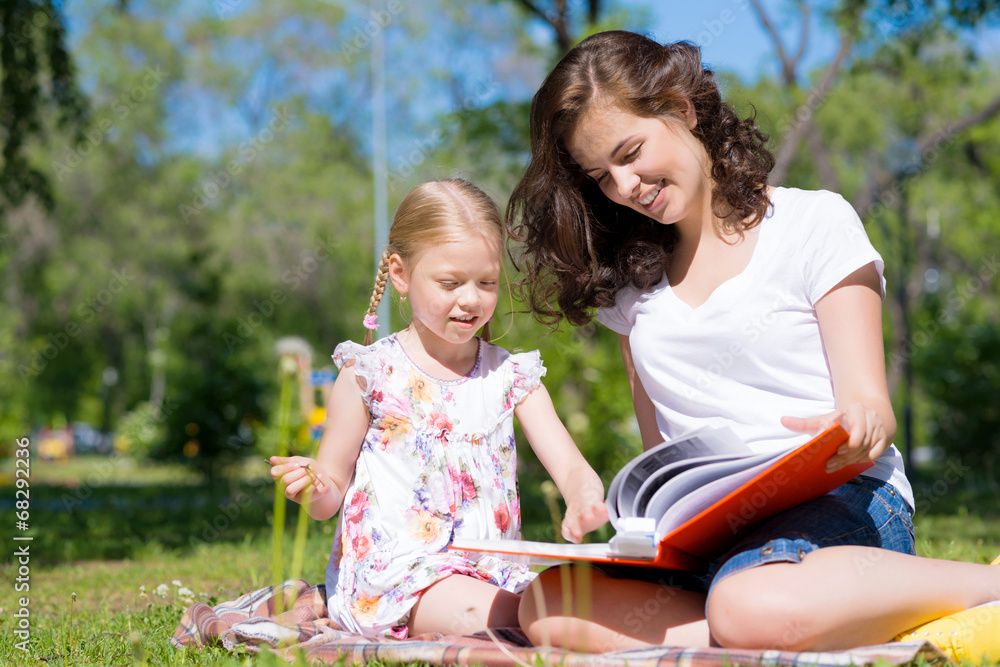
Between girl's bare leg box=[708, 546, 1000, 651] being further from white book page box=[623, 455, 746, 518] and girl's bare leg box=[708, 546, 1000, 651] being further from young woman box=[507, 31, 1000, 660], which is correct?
white book page box=[623, 455, 746, 518]

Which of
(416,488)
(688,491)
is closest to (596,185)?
(416,488)

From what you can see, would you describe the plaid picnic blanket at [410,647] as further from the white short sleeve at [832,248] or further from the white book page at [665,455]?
the white short sleeve at [832,248]

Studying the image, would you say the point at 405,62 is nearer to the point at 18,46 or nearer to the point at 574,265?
the point at 18,46

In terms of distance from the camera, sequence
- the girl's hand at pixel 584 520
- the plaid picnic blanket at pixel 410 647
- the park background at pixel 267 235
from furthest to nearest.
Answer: the park background at pixel 267 235 → the girl's hand at pixel 584 520 → the plaid picnic blanket at pixel 410 647

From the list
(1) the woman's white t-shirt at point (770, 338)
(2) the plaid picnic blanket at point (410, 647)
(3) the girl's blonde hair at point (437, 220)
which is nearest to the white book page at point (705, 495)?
(2) the plaid picnic blanket at point (410, 647)

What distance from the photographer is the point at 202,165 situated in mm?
24000

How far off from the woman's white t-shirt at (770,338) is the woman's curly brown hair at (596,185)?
0.54 ft

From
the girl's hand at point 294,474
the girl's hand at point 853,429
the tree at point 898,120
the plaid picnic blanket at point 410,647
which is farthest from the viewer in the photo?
the tree at point 898,120

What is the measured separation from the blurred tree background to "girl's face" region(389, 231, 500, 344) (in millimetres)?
4432

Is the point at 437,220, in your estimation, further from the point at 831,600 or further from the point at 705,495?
the point at 831,600

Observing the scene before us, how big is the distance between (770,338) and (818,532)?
1.62 feet

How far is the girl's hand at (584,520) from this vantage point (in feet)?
6.23

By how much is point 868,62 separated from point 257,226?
50.2 ft

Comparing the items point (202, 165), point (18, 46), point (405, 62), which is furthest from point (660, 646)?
point (202, 165)
